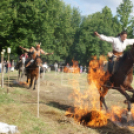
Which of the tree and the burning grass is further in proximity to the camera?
the tree

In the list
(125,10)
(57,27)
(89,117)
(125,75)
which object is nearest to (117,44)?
(125,75)

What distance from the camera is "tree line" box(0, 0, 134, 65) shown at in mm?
32594

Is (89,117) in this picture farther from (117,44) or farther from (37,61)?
(37,61)

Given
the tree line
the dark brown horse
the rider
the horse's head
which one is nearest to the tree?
the tree line

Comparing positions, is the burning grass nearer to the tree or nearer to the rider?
the rider

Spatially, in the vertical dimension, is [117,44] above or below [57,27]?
below

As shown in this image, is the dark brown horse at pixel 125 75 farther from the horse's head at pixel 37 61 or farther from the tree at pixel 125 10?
the tree at pixel 125 10

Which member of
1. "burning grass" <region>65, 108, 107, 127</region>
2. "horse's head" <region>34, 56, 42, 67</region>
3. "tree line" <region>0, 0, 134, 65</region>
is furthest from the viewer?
"tree line" <region>0, 0, 134, 65</region>

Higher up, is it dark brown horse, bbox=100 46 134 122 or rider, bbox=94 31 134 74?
rider, bbox=94 31 134 74

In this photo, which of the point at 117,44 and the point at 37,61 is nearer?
the point at 117,44

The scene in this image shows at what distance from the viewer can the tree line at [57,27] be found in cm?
3259

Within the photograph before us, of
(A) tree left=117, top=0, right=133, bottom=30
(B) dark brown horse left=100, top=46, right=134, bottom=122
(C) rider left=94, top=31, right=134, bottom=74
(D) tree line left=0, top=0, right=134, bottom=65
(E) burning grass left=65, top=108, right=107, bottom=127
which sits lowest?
(E) burning grass left=65, top=108, right=107, bottom=127

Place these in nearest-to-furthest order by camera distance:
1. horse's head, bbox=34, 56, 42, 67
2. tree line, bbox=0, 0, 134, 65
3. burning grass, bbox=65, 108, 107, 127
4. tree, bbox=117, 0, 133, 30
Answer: burning grass, bbox=65, 108, 107, 127 → horse's head, bbox=34, 56, 42, 67 → tree line, bbox=0, 0, 134, 65 → tree, bbox=117, 0, 133, 30

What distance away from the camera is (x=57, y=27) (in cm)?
Answer: 3966
